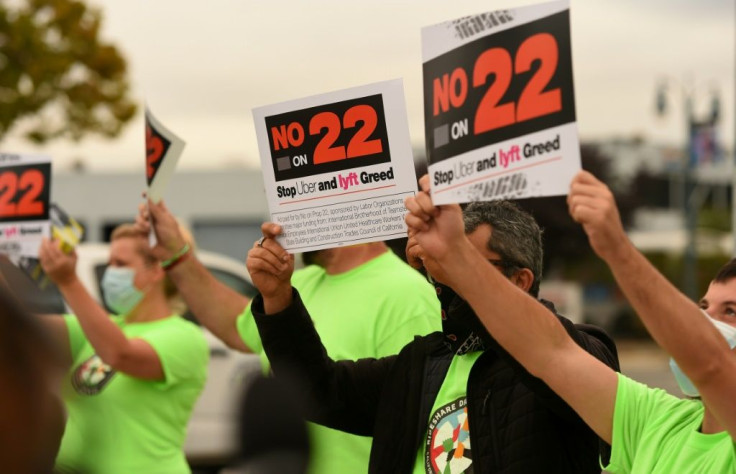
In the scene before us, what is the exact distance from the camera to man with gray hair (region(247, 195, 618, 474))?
328cm

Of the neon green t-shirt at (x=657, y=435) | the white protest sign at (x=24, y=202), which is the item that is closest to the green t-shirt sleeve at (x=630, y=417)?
the neon green t-shirt at (x=657, y=435)

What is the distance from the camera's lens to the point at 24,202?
579cm

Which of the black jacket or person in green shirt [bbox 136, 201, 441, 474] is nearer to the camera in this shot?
the black jacket

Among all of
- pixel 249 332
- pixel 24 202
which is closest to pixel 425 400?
pixel 249 332

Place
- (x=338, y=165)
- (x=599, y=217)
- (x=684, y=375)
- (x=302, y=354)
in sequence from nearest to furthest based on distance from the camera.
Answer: (x=599, y=217) → (x=684, y=375) → (x=338, y=165) → (x=302, y=354)

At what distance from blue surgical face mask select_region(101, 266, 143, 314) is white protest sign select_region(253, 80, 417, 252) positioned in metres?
2.24

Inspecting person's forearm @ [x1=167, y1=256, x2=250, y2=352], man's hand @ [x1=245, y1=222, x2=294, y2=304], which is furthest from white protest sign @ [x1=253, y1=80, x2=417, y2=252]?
person's forearm @ [x1=167, y1=256, x2=250, y2=352]

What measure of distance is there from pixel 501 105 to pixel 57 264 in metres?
3.01

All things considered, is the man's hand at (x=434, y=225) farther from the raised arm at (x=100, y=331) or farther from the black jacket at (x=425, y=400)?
the raised arm at (x=100, y=331)

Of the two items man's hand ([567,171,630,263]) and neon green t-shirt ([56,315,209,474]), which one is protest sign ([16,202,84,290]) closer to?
neon green t-shirt ([56,315,209,474])

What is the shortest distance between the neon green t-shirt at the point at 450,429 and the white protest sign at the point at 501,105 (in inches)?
27.5

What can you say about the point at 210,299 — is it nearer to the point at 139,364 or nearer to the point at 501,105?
the point at 139,364

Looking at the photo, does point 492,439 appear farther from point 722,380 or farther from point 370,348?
point 370,348

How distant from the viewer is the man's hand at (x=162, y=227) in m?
5.19
